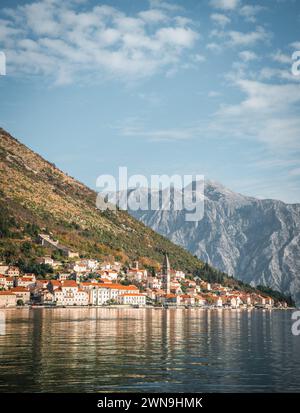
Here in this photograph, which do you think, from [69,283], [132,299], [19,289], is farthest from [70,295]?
[132,299]

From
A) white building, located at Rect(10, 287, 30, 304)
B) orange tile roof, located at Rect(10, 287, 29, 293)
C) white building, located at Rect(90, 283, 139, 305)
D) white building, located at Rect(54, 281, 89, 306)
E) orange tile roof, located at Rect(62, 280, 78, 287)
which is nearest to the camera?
white building, located at Rect(10, 287, 30, 304)

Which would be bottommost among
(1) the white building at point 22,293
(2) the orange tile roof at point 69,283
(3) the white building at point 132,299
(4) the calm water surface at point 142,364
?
(3) the white building at point 132,299

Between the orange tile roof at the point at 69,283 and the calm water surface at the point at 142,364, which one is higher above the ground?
the orange tile roof at the point at 69,283

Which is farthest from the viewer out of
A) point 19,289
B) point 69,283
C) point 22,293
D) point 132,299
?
point 132,299

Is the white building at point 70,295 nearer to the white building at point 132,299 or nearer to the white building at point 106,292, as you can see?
the white building at point 106,292

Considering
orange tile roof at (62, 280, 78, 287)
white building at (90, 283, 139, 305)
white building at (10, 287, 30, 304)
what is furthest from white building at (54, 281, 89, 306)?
white building at (10, 287, 30, 304)

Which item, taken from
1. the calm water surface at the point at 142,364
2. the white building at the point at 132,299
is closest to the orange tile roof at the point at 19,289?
the white building at the point at 132,299

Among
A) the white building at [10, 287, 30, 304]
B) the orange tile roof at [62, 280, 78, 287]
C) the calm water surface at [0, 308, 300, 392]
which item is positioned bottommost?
the calm water surface at [0, 308, 300, 392]

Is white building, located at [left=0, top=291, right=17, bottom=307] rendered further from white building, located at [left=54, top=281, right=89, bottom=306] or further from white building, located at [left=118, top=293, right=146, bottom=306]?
white building, located at [left=118, top=293, right=146, bottom=306]

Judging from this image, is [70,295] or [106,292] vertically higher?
[106,292]

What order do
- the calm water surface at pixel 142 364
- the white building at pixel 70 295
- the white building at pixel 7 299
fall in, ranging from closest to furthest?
the calm water surface at pixel 142 364 → the white building at pixel 7 299 → the white building at pixel 70 295

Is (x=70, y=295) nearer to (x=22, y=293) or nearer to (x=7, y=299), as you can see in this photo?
(x=22, y=293)

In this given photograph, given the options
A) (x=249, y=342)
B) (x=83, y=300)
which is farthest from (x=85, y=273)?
(x=249, y=342)
